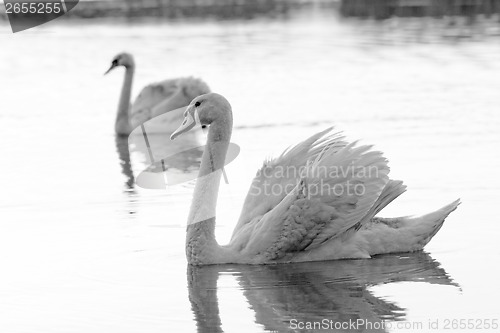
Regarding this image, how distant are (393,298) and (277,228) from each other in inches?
43.9

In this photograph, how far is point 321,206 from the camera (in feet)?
25.6

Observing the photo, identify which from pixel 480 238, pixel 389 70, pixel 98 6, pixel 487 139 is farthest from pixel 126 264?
pixel 98 6

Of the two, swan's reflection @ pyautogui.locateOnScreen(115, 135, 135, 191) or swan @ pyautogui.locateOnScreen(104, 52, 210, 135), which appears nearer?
swan's reflection @ pyautogui.locateOnScreen(115, 135, 135, 191)

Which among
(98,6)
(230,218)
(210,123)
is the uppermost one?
(210,123)

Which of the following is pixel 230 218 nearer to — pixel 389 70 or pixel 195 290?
pixel 195 290

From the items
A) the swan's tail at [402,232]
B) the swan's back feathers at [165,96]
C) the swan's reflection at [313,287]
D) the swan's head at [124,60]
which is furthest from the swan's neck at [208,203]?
the swan's head at [124,60]

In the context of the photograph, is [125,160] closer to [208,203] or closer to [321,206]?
[208,203]

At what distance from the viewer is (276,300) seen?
7.06m

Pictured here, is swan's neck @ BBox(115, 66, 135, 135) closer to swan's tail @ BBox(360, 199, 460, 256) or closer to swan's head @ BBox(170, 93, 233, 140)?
swan's head @ BBox(170, 93, 233, 140)

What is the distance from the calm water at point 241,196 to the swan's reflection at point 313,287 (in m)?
0.01

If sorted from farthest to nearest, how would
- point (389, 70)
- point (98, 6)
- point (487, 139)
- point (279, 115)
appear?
point (98, 6), point (389, 70), point (279, 115), point (487, 139)

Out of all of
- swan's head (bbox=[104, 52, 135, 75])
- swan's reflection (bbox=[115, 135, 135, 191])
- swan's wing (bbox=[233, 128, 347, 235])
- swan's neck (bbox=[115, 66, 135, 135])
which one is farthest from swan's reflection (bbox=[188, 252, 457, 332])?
swan's head (bbox=[104, 52, 135, 75])

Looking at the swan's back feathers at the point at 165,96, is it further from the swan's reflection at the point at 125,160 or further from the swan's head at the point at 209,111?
the swan's head at the point at 209,111

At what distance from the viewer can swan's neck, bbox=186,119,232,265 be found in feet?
26.0
